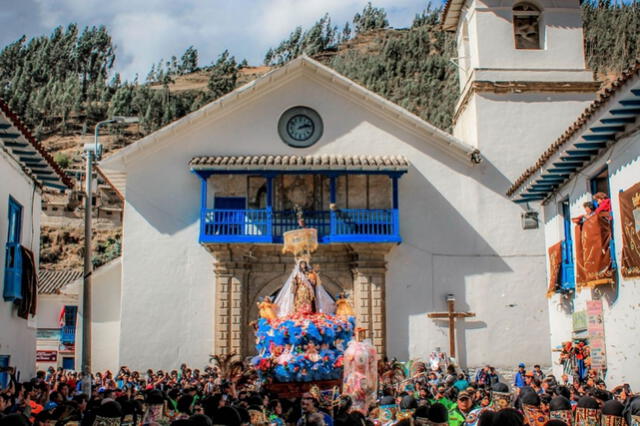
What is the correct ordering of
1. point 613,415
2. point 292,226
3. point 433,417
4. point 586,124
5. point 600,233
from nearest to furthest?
point 433,417, point 613,415, point 586,124, point 600,233, point 292,226

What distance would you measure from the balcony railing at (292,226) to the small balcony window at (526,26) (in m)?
7.51

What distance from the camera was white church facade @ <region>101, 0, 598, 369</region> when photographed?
80.9 feet

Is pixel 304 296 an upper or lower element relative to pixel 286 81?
lower

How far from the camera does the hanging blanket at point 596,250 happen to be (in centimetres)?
1522

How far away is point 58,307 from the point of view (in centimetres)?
3975

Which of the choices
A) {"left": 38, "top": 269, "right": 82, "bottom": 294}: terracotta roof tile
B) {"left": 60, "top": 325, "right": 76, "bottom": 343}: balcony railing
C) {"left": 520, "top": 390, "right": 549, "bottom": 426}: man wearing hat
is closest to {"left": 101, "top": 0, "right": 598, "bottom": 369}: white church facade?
{"left": 60, "top": 325, "right": 76, "bottom": 343}: balcony railing

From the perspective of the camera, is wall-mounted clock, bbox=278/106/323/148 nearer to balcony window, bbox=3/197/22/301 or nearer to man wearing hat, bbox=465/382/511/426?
balcony window, bbox=3/197/22/301

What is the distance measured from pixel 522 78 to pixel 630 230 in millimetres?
13004

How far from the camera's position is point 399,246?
25.3m

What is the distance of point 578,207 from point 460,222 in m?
8.22

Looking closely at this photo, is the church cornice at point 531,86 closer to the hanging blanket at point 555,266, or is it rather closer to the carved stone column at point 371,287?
the carved stone column at point 371,287

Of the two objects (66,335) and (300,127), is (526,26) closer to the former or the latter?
(300,127)

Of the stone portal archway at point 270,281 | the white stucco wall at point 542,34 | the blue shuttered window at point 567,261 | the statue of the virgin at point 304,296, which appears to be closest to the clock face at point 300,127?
the stone portal archway at point 270,281

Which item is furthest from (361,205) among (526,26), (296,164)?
(526,26)
